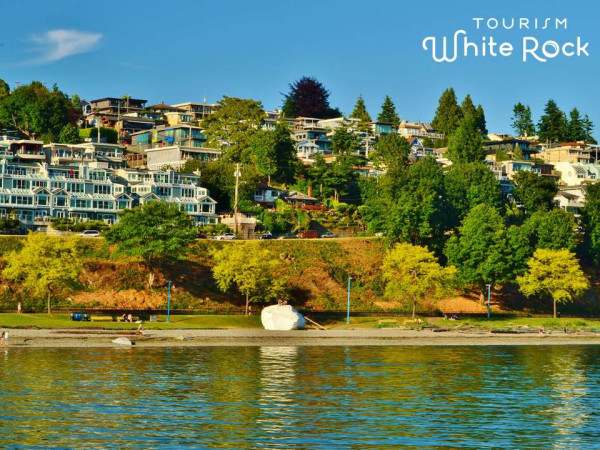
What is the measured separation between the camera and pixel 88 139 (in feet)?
639

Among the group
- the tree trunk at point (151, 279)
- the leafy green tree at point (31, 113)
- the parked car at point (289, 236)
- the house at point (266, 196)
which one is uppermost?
the leafy green tree at point (31, 113)

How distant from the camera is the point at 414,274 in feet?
409

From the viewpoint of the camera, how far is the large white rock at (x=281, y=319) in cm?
10288

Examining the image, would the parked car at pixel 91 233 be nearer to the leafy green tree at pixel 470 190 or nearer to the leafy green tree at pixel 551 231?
the leafy green tree at pixel 470 190

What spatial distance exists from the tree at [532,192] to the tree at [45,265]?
282 ft

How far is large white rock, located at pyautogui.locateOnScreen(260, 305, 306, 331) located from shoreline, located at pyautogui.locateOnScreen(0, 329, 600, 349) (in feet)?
5.51

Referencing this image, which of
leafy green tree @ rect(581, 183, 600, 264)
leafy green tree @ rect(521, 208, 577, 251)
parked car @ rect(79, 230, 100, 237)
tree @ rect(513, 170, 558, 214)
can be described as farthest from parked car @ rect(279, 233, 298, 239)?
leafy green tree @ rect(581, 183, 600, 264)

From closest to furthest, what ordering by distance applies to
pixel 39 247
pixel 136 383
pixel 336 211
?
pixel 136 383 < pixel 39 247 < pixel 336 211

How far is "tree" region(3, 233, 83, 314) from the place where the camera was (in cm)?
10556

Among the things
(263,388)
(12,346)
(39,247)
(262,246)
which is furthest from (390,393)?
(262,246)

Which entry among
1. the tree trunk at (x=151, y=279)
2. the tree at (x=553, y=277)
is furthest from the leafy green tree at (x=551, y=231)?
the tree trunk at (x=151, y=279)

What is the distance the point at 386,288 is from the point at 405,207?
16.5 meters

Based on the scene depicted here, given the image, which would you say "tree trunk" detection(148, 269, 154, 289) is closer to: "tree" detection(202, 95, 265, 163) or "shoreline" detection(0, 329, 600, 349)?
"shoreline" detection(0, 329, 600, 349)

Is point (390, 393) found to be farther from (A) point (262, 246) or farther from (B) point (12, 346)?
(A) point (262, 246)
